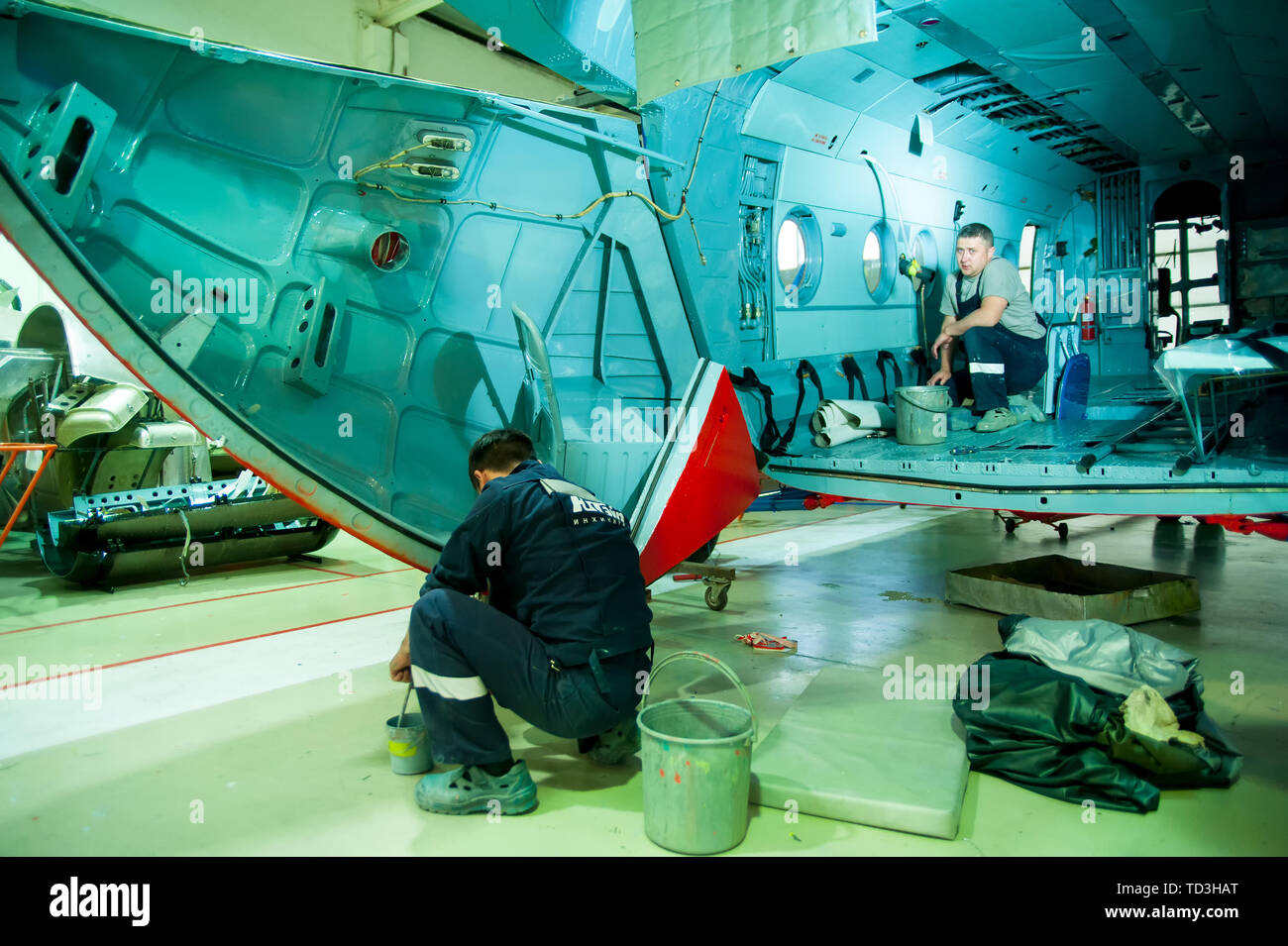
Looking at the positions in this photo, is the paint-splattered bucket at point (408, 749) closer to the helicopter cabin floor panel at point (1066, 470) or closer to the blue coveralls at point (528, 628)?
the blue coveralls at point (528, 628)

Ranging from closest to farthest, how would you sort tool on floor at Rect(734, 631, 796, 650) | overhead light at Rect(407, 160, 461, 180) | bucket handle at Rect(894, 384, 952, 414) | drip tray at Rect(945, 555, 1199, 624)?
overhead light at Rect(407, 160, 461, 180) → tool on floor at Rect(734, 631, 796, 650) → drip tray at Rect(945, 555, 1199, 624) → bucket handle at Rect(894, 384, 952, 414)

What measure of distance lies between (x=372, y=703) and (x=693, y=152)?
3.05 m

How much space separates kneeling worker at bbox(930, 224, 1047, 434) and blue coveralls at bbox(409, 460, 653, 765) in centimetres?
364

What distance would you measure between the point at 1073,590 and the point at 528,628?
128 inches

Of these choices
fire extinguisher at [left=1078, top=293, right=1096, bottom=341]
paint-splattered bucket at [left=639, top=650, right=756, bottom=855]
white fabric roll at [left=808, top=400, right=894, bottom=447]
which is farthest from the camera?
fire extinguisher at [left=1078, top=293, right=1096, bottom=341]

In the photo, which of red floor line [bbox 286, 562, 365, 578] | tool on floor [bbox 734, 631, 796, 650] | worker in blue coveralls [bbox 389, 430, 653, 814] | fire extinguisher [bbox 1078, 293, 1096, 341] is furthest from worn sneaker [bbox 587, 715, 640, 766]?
fire extinguisher [bbox 1078, 293, 1096, 341]

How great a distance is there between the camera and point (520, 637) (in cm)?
225

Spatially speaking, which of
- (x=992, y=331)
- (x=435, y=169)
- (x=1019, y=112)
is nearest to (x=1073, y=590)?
(x=992, y=331)

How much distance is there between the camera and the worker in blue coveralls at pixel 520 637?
2.21 m

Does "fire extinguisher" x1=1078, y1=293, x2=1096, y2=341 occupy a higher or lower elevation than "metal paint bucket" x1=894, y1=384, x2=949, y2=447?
higher

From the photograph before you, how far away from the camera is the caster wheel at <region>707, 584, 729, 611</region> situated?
430cm

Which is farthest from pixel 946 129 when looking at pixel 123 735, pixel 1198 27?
pixel 123 735

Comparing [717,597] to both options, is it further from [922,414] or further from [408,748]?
[408,748]

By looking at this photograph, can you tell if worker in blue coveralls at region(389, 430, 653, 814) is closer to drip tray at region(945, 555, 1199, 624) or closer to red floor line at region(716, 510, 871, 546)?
drip tray at region(945, 555, 1199, 624)
